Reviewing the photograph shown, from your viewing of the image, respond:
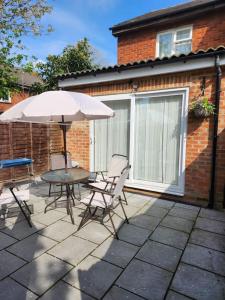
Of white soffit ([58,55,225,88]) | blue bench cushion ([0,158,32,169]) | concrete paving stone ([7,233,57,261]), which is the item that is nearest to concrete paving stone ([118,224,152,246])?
concrete paving stone ([7,233,57,261])

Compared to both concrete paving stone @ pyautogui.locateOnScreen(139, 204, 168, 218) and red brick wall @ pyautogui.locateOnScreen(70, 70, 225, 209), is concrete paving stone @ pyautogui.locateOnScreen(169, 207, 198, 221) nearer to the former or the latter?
concrete paving stone @ pyautogui.locateOnScreen(139, 204, 168, 218)

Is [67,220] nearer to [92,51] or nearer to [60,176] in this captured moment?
[60,176]

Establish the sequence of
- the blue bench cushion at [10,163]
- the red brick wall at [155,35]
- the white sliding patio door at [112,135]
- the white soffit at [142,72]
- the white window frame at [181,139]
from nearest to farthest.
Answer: the white soffit at [142,72], the white window frame at [181,139], the blue bench cushion at [10,163], the white sliding patio door at [112,135], the red brick wall at [155,35]

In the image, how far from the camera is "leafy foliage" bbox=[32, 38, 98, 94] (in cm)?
1206

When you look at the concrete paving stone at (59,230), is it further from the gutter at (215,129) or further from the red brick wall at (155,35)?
the red brick wall at (155,35)

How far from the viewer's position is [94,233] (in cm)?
327

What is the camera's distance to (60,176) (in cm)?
397

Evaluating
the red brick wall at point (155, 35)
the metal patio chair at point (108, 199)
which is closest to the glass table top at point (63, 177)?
the metal patio chair at point (108, 199)

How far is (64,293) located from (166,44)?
28.8ft

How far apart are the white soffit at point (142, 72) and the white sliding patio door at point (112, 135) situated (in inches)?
26.0

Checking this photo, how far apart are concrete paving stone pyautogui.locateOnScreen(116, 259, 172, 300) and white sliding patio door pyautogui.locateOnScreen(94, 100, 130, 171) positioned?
3.32 metres

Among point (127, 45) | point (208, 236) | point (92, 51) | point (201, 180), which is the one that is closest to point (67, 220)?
point (208, 236)

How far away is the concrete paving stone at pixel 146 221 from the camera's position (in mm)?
3539

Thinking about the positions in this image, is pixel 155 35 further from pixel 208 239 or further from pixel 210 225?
pixel 208 239
